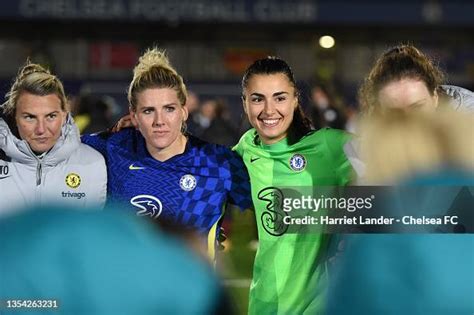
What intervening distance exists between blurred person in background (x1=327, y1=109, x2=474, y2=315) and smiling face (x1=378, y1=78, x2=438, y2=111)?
0.57m

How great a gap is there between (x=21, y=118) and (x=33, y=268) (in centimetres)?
176

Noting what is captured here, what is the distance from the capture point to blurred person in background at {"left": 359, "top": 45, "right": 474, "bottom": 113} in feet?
7.71

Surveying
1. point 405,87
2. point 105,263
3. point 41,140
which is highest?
point 405,87

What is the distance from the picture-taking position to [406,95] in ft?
7.75

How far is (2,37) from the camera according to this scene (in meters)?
7.61

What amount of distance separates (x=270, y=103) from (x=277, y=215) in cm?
37

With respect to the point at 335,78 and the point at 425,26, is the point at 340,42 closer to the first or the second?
the point at 425,26

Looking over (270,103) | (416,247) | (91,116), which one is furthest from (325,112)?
(416,247)

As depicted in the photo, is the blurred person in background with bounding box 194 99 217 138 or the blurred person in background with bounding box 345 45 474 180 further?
the blurred person in background with bounding box 194 99 217 138

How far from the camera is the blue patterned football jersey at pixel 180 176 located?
2578 millimetres

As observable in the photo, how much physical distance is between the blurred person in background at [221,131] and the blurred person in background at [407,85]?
0.53 m

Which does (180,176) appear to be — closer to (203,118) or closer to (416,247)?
(203,118)

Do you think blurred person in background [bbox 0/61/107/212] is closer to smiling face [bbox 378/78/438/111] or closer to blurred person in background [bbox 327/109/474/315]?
smiling face [bbox 378/78/438/111]

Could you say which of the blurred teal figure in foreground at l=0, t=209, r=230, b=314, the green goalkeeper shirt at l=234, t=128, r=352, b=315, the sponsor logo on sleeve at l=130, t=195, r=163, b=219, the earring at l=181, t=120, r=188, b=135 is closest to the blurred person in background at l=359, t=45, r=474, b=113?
the green goalkeeper shirt at l=234, t=128, r=352, b=315
